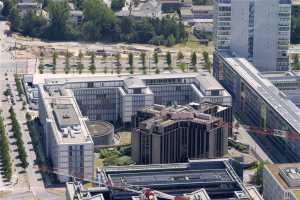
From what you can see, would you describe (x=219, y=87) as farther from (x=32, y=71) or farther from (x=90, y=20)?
(x=90, y=20)

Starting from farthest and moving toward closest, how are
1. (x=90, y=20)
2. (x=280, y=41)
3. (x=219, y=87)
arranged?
(x=90, y=20) → (x=280, y=41) → (x=219, y=87)

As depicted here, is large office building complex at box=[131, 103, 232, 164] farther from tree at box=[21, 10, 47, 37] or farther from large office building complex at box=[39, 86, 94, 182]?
A: tree at box=[21, 10, 47, 37]

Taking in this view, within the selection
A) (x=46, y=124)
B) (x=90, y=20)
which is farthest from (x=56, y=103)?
(x=90, y=20)

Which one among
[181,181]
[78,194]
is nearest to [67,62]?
[181,181]

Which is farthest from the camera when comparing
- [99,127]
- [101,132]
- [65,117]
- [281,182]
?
[99,127]

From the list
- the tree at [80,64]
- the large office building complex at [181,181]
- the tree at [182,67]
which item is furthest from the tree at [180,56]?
the large office building complex at [181,181]

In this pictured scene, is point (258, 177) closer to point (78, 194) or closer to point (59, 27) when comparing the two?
point (78, 194)

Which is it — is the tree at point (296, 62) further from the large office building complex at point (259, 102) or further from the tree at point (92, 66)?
the tree at point (92, 66)
